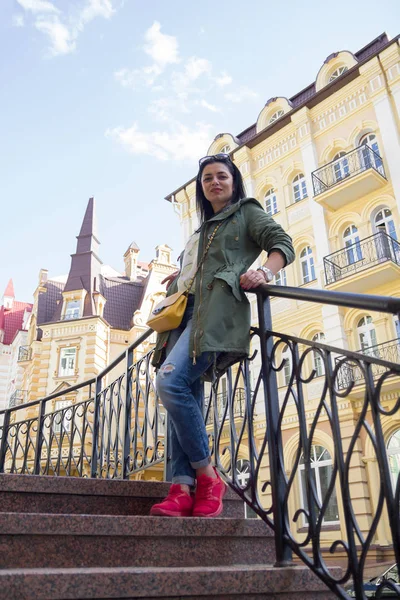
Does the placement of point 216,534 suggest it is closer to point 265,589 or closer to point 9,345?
point 265,589

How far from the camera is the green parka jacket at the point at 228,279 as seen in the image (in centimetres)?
253

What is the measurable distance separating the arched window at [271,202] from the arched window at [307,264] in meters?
2.41

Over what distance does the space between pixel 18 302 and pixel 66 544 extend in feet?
160

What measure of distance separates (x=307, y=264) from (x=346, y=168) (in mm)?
3466

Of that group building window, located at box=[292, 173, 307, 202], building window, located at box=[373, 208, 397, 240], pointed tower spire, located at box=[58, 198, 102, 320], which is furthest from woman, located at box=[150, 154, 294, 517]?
pointed tower spire, located at box=[58, 198, 102, 320]

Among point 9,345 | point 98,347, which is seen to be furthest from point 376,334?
point 9,345

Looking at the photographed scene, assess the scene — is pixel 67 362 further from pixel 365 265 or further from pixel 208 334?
pixel 208 334

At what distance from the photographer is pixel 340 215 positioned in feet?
55.4

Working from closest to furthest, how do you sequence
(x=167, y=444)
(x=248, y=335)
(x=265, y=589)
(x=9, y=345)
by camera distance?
(x=265, y=589), (x=248, y=335), (x=167, y=444), (x=9, y=345)

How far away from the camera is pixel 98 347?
2636 cm

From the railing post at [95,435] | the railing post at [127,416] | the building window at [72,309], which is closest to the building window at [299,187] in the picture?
the building window at [72,309]

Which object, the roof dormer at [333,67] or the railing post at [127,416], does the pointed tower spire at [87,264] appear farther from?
the railing post at [127,416]

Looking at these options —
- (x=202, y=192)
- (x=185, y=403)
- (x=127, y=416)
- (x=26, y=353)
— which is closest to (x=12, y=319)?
(x=26, y=353)

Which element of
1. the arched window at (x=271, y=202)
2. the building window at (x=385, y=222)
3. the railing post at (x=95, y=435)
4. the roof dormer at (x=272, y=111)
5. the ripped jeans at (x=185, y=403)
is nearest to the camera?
the ripped jeans at (x=185, y=403)
